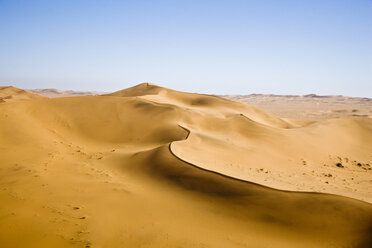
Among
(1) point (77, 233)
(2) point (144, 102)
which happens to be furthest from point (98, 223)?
(2) point (144, 102)

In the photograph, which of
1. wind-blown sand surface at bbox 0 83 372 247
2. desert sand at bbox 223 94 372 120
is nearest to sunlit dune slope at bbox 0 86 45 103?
wind-blown sand surface at bbox 0 83 372 247

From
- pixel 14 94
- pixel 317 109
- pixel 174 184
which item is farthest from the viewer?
pixel 317 109

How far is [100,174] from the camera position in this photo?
6.19m

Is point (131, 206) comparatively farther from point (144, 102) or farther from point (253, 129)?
point (144, 102)

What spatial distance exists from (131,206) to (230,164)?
3295mm

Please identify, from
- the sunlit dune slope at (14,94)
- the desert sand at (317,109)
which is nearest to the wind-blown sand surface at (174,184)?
the desert sand at (317,109)

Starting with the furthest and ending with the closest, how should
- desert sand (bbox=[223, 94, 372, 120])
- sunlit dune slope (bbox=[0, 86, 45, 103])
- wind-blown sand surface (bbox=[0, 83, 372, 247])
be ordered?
sunlit dune slope (bbox=[0, 86, 45, 103])
desert sand (bbox=[223, 94, 372, 120])
wind-blown sand surface (bbox=[0, 83, 372, 247])

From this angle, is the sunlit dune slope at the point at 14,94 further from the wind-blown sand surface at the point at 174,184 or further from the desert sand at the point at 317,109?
the desert sand at the point at 317,109

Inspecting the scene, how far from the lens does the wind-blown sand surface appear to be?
3.71 metres

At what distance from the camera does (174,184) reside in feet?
18.1

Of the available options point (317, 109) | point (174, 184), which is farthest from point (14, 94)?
point (317, 109)

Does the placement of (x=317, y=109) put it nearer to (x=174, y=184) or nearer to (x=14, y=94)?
(x=174, y=184)

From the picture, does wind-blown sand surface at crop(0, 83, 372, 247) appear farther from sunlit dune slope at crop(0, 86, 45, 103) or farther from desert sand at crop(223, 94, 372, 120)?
sunlit dune slope at crop(0, 86, 45, 103)

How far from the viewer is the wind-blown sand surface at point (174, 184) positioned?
146 inches
